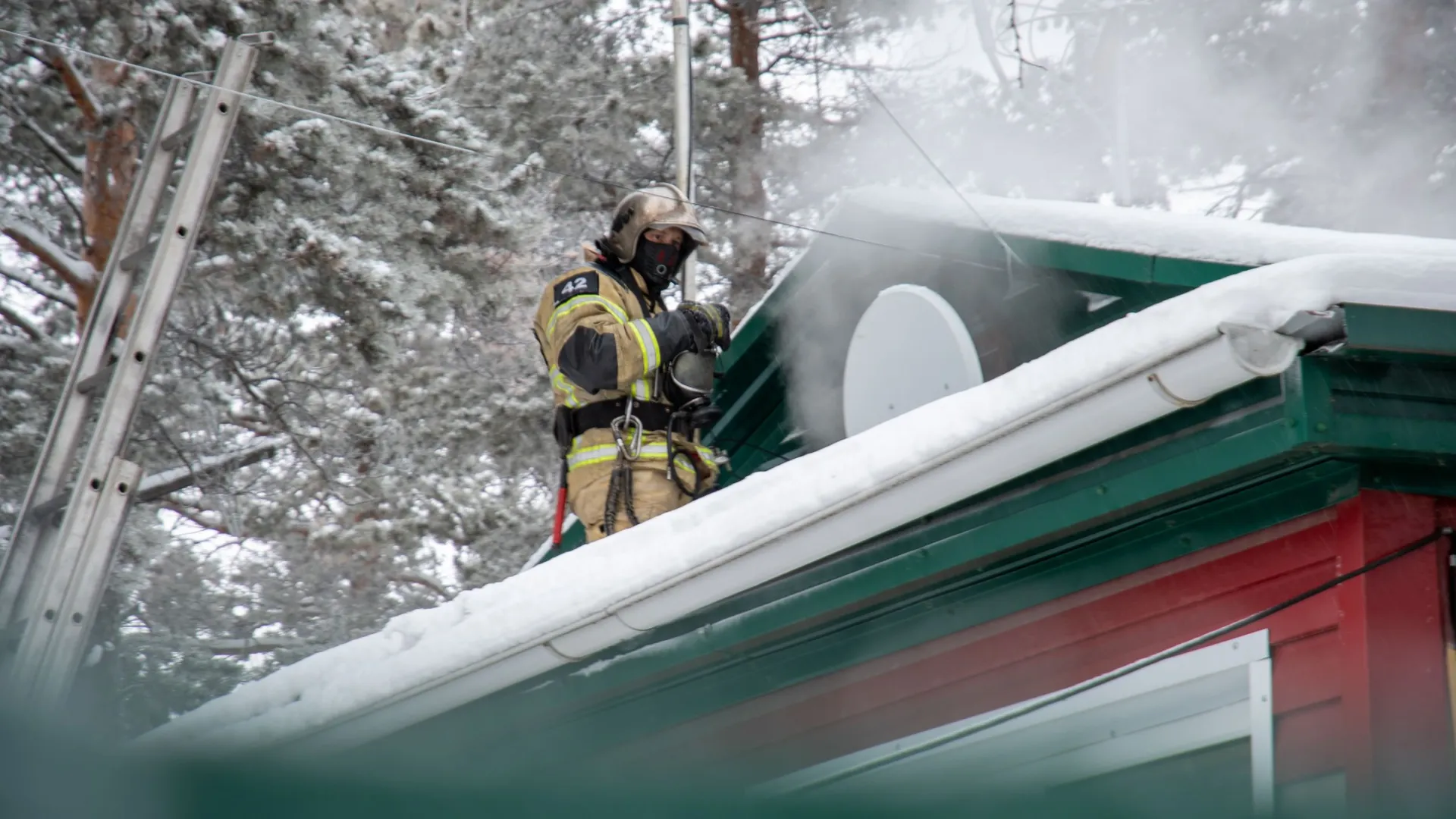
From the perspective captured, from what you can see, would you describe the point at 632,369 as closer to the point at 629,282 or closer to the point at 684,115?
the point at 629,282

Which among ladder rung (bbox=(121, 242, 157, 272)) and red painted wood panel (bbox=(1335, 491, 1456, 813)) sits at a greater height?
ladder rung (bbox=(121, 242, 157, 272))

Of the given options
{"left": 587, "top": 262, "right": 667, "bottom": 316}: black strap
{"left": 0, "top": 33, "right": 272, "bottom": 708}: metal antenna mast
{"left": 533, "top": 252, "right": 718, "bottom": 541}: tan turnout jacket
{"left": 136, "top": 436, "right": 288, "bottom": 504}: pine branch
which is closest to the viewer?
{"left": 533, "top": 252, "right": 718, "bottom": 541}: tan turnout jacket

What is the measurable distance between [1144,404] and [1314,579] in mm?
593

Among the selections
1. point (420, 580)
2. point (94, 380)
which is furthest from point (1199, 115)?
point (94, 380)

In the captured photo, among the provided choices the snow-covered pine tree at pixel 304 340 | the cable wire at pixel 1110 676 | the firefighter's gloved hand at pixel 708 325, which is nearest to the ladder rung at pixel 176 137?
the firefighter's gloved hand at pixel 708 325

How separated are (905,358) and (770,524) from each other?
153 centimetres

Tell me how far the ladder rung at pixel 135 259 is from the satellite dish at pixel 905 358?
8.97 ft

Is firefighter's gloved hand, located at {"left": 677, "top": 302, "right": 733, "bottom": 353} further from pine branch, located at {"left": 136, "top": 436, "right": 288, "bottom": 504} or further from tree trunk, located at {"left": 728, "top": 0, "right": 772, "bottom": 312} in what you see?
tree trunk, located at {"left": 728, "top": 0, "right": 772, "bottom": 312}

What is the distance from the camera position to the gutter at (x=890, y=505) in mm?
2760

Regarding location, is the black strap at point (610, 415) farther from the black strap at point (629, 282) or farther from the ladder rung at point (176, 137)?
the ladder rung at point (176, 137)

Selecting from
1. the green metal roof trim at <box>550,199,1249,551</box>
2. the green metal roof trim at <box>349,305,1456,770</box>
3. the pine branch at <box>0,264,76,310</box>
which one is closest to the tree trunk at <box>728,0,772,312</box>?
the pine branch at <box>0,264,76,310</box>

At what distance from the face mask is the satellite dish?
0.75 m

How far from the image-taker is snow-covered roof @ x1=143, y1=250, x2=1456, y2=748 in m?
2.77

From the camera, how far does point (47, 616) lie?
5031mm
